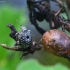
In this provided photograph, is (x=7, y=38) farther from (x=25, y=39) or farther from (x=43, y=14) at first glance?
(x=25, y=39)

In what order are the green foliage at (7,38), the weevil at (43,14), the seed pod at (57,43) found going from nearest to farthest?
the seed pod at (57,43) < the weevil at (43,14) < the green foliage at (7,38)

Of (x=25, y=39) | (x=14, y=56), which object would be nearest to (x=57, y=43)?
(x=25, y=39)

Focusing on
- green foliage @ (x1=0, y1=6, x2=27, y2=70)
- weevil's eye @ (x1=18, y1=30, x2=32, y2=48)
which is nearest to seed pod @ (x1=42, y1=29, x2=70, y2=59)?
weevil's eye @ (x1=18, y1=30, x2=32, y2=48)

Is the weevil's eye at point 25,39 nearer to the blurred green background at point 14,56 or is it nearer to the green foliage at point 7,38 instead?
the blurred green background at point 14,56

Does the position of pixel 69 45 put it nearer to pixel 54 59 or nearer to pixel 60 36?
pixel 60 36

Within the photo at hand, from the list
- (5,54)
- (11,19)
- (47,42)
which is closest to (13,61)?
(5,54)

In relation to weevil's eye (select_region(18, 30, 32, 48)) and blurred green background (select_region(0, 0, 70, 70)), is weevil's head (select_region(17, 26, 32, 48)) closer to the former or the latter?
weevil's eye (select_region(18, 30, 32, 48))

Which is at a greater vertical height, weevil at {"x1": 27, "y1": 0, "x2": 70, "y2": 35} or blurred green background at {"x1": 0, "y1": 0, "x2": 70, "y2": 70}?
weevil at {"x1": 27, "y1": 0, "x2": 70, "y2": 35}

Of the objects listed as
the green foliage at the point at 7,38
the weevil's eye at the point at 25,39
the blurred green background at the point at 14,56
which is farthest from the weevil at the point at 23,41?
the green foliage at the point at 7,38
